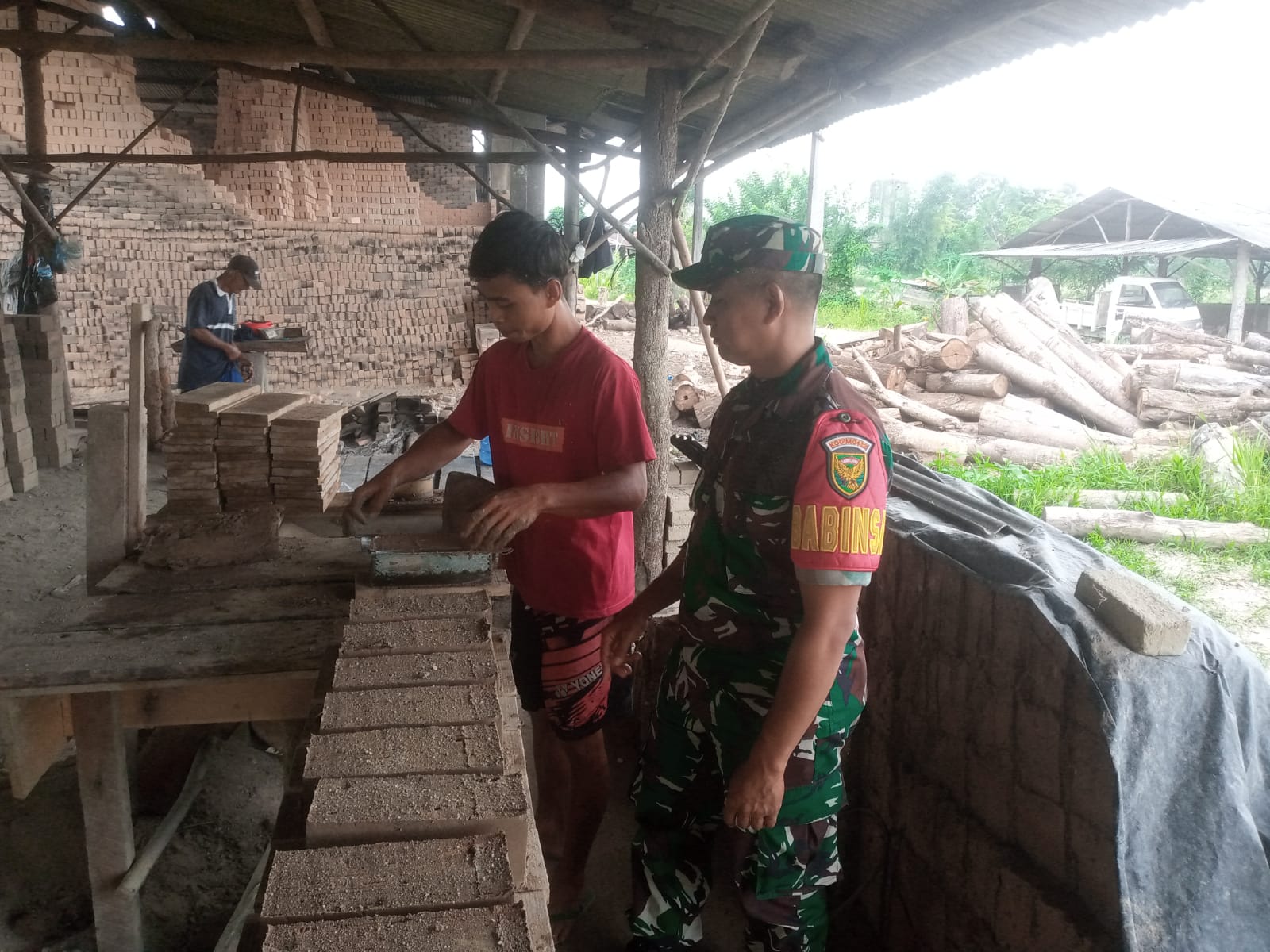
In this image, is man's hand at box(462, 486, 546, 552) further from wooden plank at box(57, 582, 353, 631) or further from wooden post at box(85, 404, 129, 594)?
wooden post at box(85, 404, 129, 594)

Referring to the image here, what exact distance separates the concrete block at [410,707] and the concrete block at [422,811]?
0.56ft

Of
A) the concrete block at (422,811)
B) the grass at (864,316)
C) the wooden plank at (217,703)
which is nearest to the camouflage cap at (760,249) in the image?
the concrete block at (422,811)

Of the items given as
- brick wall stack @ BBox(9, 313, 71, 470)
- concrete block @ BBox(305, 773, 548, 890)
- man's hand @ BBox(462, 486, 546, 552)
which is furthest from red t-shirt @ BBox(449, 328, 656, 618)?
brick wall stack @ BBox(9, 313, 71, 470)

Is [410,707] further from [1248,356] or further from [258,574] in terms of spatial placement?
[1248,356]

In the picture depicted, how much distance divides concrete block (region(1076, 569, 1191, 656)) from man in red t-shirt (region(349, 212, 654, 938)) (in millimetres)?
1109

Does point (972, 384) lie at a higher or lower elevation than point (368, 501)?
higher

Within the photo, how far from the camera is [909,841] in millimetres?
2754

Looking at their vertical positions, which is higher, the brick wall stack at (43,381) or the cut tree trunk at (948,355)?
the cut tree trunk at (948,355)

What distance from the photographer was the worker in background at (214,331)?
286 inches

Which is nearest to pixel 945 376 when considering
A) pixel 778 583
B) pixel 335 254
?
pixel 335 254

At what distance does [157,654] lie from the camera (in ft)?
→ 7.02

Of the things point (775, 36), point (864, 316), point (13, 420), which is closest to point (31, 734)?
point (775, 36)

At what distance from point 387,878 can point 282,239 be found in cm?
1267

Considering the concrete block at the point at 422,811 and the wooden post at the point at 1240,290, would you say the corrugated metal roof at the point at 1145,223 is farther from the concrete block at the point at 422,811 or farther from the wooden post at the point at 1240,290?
the concrete block at the point at 422,811
